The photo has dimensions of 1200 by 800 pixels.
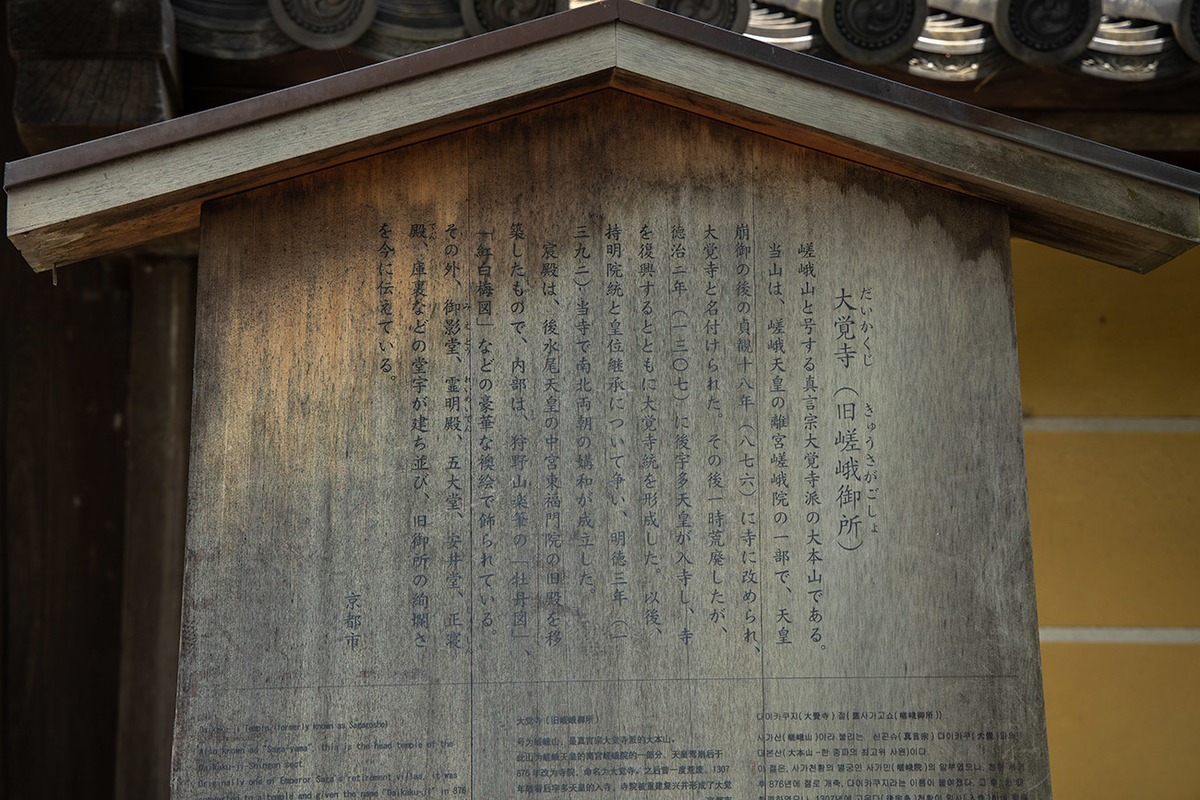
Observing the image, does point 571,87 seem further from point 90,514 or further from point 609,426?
point 90,514

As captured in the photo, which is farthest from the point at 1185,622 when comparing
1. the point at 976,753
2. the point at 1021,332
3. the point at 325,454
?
the point at 325,454

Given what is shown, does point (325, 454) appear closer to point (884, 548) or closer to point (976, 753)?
point (884, 548)

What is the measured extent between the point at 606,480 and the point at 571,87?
36.0 inches

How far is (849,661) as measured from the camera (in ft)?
7.05

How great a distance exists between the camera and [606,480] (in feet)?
7.26

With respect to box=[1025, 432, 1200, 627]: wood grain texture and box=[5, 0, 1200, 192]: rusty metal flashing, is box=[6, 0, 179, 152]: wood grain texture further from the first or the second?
box=[1025, 432, 1200, 627]: wood grain texture

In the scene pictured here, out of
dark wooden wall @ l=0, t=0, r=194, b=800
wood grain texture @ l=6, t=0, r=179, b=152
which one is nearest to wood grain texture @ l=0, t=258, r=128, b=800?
dark wooden wall @ l=0, t=0, r=194, b=800

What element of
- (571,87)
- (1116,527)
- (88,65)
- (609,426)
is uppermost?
(88,65)

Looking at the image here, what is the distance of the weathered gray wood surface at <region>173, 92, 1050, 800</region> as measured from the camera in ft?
6.97

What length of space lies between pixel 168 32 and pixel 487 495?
1783 mm

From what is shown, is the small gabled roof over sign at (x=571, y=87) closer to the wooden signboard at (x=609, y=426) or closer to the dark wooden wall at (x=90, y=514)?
the wooden signboard at (x=609, y=426)

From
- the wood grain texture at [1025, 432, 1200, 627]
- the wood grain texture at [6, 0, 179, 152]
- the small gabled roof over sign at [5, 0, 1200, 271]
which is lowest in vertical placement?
the wood grain texture at [1025, 432, 1200, 627]

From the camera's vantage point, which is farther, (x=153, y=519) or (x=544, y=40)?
(x=153, y=519)

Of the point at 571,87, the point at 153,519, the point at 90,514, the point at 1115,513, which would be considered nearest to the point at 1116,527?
the point at 1115,513
